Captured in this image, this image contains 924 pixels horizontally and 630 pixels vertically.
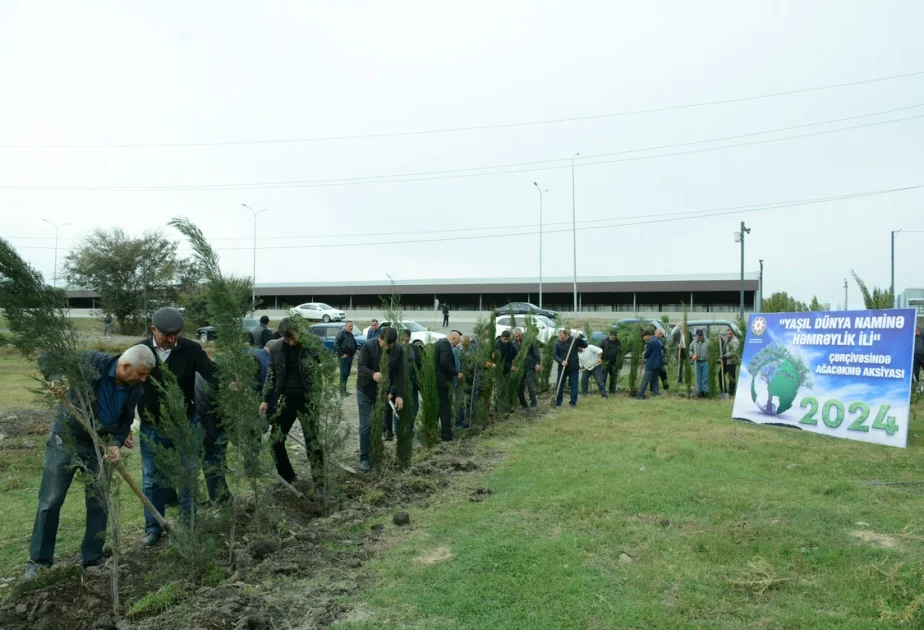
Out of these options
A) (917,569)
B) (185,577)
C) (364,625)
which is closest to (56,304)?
(185,577)

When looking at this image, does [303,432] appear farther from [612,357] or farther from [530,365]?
[612,357]

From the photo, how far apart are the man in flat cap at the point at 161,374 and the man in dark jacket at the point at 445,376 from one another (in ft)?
15.3

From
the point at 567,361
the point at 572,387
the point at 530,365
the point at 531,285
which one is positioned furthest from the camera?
the point at 531,285

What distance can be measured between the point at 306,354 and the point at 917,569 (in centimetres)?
509

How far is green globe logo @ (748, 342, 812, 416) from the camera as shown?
400 inches

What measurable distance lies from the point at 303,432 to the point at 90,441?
2.12 metres

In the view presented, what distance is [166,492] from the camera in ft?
17.7

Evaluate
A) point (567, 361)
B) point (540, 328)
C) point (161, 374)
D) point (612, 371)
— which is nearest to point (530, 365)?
point (567, 361)

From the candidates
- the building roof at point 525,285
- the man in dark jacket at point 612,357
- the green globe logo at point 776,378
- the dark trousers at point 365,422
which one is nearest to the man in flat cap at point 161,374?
the dark trousers at point 365,422

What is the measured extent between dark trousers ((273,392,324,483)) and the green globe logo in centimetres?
769

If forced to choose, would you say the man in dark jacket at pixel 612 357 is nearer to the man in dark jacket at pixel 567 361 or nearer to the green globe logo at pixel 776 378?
the man in dark jacket at pixel 567 361

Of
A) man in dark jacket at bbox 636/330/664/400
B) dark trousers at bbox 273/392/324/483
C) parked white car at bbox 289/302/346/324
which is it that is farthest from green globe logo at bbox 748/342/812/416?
parked white car at bbox 289/302/346/324

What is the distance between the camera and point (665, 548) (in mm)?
4578

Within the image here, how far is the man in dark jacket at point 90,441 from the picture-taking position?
4215mm
